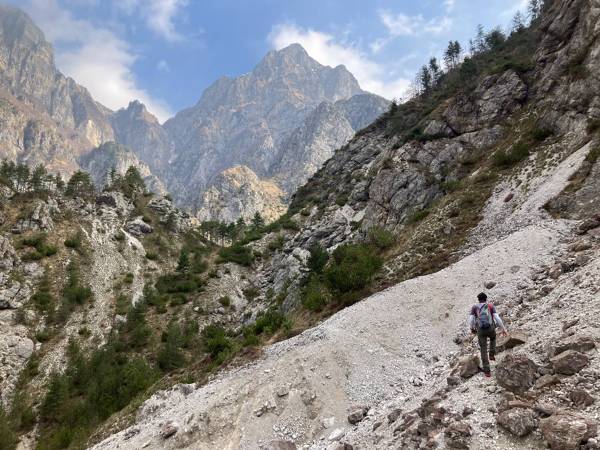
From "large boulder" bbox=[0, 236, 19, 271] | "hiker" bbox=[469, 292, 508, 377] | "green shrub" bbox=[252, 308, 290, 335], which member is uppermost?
"large boulder" bbox=[0, 236, 19, 271]

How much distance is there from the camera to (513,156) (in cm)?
3531

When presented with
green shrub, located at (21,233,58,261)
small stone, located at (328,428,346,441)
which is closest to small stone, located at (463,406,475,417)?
small stone, located at (328,428,346,441)

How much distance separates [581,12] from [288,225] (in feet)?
203

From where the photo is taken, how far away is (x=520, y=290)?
703 inches

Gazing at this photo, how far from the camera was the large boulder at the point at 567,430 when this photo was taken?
22.9 feet

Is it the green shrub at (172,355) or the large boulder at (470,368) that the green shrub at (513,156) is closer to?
the large boulder at (470,368)

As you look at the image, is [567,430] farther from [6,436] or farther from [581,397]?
[6,436]

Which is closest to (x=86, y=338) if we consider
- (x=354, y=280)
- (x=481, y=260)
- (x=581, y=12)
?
(x=354, y=280)

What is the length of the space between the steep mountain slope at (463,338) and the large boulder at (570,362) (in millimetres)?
29

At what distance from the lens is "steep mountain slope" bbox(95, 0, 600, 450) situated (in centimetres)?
929

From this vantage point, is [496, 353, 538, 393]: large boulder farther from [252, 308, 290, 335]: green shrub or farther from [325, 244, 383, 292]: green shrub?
[252, 308, 290, 335]: green shrub

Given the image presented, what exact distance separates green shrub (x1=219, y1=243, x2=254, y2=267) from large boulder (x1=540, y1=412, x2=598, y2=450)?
70.4 meters

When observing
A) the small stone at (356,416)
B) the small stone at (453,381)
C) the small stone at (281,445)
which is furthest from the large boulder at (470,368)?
the small stone at (281,445)

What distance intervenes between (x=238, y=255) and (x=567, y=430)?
241 feet
